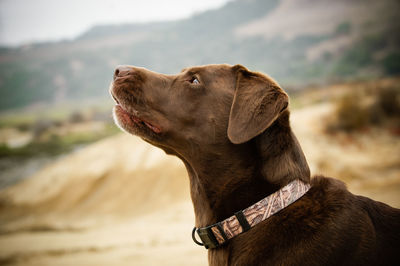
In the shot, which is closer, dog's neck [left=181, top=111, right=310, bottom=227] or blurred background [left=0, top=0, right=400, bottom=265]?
dog's neck [left=181, top=111, right=310, bottom=227]

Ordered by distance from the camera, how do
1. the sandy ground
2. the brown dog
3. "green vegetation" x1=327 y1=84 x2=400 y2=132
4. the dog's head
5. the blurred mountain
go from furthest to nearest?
1. the blurred mountain
2. "green vegetation" x1=327 y1=84 x2=400 y2=132
3. the sandy ground
4. the dog's head
5. the brown dog

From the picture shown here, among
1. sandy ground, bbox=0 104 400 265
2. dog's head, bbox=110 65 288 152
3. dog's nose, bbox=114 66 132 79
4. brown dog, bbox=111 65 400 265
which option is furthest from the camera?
sandy ground, bbox=0 104 400 265

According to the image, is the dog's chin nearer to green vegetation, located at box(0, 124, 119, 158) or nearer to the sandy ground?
the sandy ground

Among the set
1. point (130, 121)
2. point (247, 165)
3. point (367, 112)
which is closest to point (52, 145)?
point (367, 112)

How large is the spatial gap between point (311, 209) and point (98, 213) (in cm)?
793

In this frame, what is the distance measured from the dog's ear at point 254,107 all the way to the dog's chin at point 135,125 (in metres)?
0.65

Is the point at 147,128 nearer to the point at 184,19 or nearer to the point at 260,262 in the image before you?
the point at 260,262

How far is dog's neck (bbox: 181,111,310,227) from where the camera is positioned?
2043 mm

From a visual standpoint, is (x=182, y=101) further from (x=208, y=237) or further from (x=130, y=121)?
(x=208, y=237)

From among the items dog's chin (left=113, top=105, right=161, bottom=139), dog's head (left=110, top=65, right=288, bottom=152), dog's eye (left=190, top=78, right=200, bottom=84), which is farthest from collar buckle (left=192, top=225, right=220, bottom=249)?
dog's eye (left=190, top=78, right=200, bottom=84)

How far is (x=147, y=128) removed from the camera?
2412 mm

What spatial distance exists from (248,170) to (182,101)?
0.74 meters

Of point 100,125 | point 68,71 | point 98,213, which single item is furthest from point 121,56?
point 98,213

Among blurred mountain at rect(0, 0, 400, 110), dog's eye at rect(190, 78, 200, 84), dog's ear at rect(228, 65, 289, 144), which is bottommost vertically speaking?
dog's ear at rect(228, 65, 289, 144)
